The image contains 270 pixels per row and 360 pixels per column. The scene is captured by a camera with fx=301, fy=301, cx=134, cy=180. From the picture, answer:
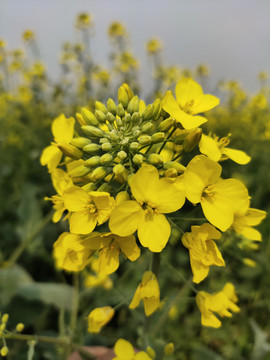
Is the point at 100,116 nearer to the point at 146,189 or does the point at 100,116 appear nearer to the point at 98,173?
the point at 98,173

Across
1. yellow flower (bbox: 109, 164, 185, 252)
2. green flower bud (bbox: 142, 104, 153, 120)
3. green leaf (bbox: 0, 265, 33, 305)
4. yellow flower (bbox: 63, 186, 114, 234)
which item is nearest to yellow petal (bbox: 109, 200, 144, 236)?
yellow flower (bbox: 109, 164, 185, 252)

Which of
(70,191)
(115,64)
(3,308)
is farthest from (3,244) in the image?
(115,64)

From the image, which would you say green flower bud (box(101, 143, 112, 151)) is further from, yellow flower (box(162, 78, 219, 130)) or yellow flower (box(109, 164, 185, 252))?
yellow flower (box(162, 78, 219, 130))

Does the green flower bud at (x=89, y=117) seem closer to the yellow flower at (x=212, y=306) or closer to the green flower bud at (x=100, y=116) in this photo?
the green flower bud at (x=100, y=116)

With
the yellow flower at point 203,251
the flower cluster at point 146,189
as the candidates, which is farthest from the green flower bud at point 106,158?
the yellow flower at point 203,251

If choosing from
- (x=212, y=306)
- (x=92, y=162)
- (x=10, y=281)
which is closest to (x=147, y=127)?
(x=92, y=162)

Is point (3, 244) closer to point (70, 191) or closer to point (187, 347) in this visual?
point (187, 347)
